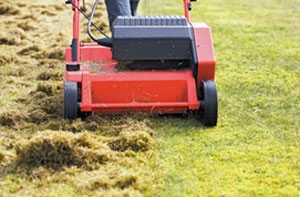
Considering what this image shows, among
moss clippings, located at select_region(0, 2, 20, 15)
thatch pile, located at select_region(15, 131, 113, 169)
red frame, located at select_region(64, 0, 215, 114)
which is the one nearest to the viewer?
thatch pile, located at select_region(15, 131, 113, 169)

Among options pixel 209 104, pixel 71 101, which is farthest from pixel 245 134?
pixel 71 101

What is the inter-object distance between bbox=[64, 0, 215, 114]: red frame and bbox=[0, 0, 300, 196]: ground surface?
→ 0.09 meters

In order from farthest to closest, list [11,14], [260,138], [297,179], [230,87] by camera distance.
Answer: [11,14], [230,87], [260,138], [297,179]

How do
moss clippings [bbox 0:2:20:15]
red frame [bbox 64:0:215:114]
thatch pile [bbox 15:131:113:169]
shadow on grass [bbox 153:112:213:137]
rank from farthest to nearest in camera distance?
1. moss clippings [bbox 0:2:20:15]
2. red frame [bbox 64:0:215:114]
3. shadow on grass [bbox 153:112:213:137]
4. thatch pile [bbox 15:131:113:169]

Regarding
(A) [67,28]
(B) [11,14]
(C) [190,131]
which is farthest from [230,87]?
(B) [11,14]

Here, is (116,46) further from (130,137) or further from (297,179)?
(297,179)

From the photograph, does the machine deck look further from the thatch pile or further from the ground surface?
the thatch pile

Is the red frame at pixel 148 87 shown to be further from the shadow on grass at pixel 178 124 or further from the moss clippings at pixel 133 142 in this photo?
the moss clippings at pixel 133 142

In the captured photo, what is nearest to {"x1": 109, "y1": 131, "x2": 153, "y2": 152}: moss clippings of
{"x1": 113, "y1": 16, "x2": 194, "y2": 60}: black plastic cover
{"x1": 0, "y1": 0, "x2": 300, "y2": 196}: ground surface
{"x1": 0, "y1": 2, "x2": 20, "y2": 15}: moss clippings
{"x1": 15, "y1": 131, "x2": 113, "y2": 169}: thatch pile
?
{"x1": 0, "y1": 0, "x2": 300, "y2": 196}: ground surface

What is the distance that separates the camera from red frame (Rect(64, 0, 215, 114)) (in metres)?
3.61

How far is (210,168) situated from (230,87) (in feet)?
5.34

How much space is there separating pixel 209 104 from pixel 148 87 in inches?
14.2

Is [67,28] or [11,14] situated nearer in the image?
[67,28]

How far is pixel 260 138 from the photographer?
11.3 ft
